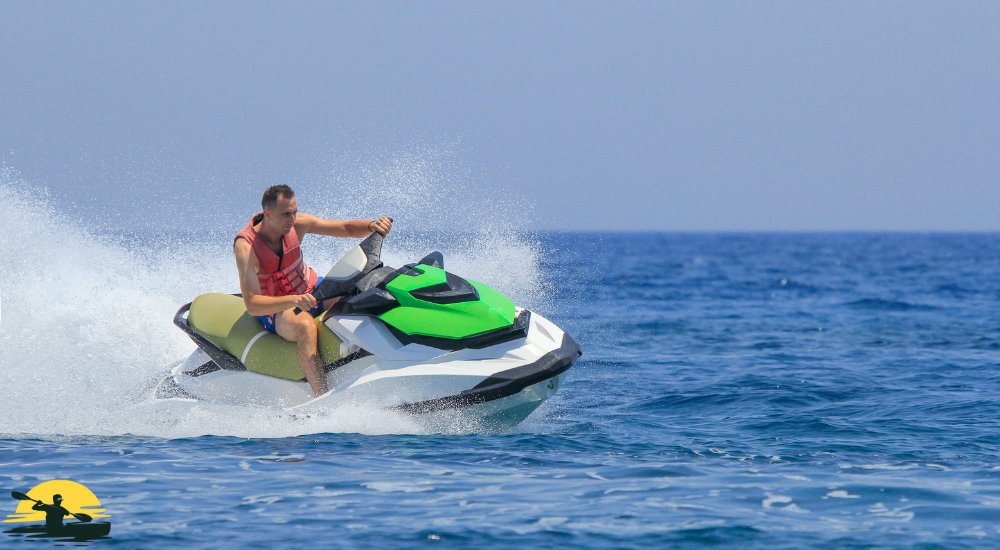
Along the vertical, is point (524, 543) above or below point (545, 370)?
below

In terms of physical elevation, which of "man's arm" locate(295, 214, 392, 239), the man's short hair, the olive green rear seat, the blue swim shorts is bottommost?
the olive green rear seat

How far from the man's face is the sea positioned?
1.07 meters

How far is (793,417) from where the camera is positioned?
243 inches

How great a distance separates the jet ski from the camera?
5.00 metres

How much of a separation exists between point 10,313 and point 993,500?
22.3 feet

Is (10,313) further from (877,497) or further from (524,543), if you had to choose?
(877,497)

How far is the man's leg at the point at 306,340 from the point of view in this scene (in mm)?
5039

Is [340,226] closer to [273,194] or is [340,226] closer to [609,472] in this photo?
[273,194]

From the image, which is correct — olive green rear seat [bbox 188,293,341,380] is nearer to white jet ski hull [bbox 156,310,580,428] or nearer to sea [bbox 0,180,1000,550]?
white jet ski hull [bbox 156,310,580,428]

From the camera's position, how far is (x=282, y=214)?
4.94 m

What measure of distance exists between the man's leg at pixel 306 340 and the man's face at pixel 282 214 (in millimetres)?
486

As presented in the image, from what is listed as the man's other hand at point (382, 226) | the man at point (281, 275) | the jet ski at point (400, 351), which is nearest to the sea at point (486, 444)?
the jet ski at point (400, 351)

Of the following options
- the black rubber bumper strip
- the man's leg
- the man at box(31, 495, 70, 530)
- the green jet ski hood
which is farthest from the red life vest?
the man at box(31, 495, 70, 530)

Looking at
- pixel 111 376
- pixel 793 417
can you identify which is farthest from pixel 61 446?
pixel 793 417
